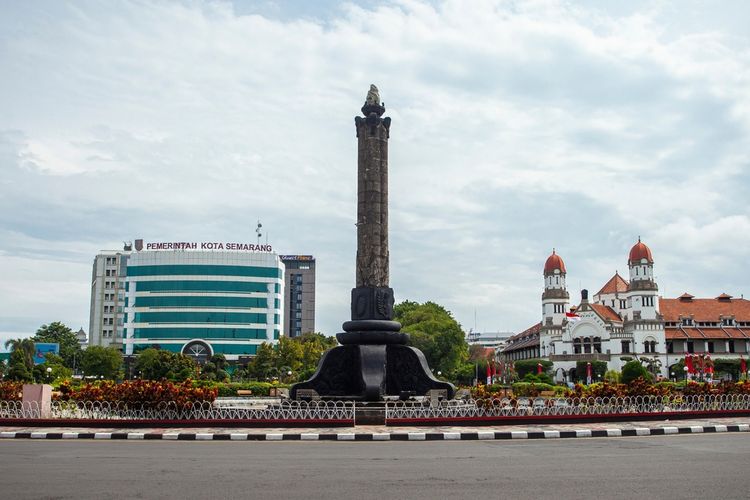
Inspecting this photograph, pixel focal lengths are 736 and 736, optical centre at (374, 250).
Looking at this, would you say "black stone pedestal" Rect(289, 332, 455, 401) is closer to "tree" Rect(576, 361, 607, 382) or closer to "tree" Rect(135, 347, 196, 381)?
"tree" Rect(135, 347, 196, 381)

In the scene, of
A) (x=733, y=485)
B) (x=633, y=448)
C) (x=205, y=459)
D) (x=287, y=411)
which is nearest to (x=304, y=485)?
(x=205, y=459)

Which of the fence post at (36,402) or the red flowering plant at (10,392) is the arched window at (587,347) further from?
the fence post at (36,402)

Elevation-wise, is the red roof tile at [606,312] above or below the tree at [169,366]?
above

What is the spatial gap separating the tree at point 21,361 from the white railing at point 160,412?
27.7 meters

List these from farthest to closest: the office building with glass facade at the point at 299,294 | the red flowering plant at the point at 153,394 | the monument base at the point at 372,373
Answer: the office building with glass facade at the point at 299,294, the monument base at the point at 372,373, the red flowering plant at the point at 153,394

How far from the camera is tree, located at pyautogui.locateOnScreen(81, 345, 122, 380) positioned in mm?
70481

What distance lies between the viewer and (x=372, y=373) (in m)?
21.7

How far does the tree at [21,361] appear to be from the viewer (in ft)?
144

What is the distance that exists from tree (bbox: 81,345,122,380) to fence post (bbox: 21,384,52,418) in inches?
2170

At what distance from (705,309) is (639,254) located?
11.4 metres

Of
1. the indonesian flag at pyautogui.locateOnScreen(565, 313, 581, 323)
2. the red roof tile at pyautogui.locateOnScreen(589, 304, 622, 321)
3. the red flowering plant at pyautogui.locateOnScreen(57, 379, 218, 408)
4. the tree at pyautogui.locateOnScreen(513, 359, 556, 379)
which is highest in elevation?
the red roof tile at pyautogui.locateOnScreen(589, 304, 622, 321)

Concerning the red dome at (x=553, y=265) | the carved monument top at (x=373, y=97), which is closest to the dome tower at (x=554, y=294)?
the red dome at (x=553, y=265)

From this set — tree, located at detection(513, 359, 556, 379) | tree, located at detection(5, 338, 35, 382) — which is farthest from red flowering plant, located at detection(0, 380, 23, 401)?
tree, located at detection(513, 359, 556, 379)

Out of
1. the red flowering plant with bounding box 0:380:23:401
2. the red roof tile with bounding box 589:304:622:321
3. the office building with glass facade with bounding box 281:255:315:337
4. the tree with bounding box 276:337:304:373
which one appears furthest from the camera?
the office building with glass facade with bounding box 281:255:315:337
